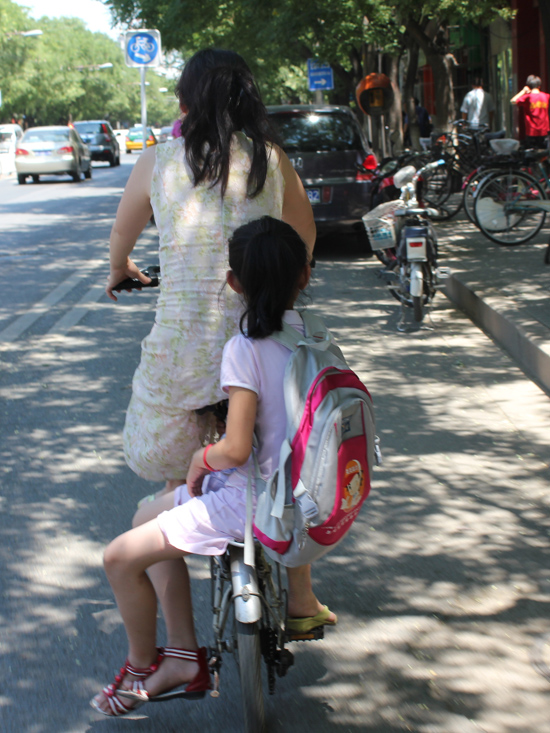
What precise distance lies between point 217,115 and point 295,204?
399 millimetres

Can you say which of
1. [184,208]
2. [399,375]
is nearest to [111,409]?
[399,375]

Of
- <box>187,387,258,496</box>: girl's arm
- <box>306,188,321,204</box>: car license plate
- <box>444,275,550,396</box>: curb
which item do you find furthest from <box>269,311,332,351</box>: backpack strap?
<box>306,188,321,204</box>: car license plate

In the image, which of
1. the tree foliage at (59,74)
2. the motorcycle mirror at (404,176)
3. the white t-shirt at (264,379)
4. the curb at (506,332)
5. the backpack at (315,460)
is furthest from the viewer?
the tree foliage at (59,74)

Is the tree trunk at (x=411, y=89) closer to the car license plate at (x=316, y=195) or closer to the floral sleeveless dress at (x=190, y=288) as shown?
the car license plate at (x=316, y=195)

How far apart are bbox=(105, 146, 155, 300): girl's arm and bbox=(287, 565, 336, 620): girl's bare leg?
106 centimetres

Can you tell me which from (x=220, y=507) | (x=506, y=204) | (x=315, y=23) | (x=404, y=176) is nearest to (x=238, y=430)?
(x=220, y=507)

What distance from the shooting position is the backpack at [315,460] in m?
2.23

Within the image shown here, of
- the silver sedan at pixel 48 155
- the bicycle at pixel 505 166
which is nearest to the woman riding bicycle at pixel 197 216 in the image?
the bicycle at pixel 505 166

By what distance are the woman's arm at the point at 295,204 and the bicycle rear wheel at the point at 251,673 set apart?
3.49 ft

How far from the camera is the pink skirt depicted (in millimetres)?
2441

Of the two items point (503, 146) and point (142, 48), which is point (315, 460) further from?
point (142, 48)

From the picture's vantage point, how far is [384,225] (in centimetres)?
872

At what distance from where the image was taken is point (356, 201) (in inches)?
464

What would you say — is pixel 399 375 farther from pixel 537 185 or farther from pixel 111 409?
pixel 537 185
